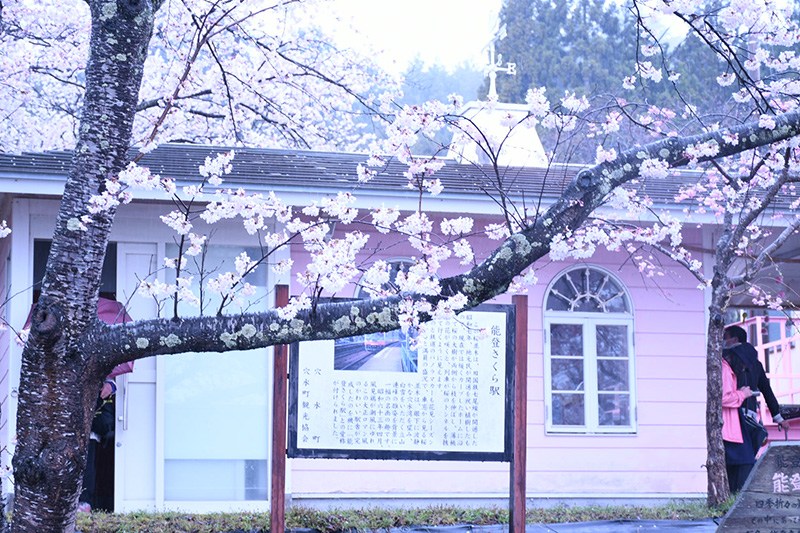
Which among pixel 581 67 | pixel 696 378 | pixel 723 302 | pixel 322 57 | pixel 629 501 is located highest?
pixel 581 67

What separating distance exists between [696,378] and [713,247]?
145cm

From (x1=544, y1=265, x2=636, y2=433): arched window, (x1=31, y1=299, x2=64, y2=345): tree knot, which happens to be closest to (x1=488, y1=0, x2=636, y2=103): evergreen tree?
(x1=544, y1=265, x2=636, y2=433): arched window

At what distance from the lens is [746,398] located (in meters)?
9.41

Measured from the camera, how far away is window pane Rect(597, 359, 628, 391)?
33.2ft

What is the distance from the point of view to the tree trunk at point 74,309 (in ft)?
14.3

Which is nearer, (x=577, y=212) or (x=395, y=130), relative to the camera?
(x=577, y=212)

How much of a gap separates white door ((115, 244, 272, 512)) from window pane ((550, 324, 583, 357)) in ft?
10.2

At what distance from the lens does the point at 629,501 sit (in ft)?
32.1

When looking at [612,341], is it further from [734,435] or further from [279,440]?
[279,440]

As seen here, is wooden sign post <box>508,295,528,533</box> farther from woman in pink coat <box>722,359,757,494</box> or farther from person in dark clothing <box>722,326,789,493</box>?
person in dark clothing <box>722,326,789,493</box>

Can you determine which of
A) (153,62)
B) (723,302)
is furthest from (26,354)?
(153,62)

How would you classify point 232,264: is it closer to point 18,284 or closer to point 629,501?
point 18,284

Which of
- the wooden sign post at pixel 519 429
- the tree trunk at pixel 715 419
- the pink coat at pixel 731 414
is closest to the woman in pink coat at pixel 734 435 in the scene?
→ the pink coat at pixel 731 414

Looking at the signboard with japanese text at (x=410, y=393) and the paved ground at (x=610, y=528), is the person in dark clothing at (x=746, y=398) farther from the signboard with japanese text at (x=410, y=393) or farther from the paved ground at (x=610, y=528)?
the signboard with japanese text at (x=410, y=393)
